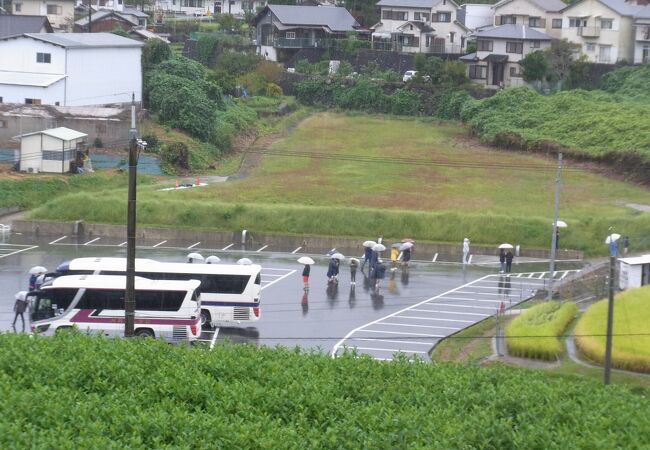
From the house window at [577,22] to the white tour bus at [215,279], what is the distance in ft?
120

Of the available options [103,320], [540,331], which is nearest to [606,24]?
[540,331]

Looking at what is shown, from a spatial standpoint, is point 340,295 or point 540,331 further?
point 340,295

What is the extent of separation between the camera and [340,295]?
74.7ft

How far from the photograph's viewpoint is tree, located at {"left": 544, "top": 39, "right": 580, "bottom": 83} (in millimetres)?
50375

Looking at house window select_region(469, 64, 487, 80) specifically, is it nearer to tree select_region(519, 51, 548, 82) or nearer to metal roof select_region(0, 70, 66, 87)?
tree select_region(519, 51, 548, 82)

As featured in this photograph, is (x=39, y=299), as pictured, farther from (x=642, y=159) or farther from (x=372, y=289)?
(x=642, y=159)

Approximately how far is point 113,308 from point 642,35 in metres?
39.8

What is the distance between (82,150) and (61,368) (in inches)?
919

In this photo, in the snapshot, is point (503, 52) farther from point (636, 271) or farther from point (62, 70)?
point (636, 271)

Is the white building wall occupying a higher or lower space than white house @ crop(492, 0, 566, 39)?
lower

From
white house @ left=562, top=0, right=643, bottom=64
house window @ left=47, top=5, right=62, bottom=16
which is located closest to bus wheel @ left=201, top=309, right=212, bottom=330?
white house @ left=562, top=0, right=643, bottom=64

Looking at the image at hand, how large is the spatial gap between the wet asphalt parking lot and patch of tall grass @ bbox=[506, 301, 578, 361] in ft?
5.21

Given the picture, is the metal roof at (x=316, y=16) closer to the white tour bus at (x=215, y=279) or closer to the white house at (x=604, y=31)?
the white house at (x=604, y=31)

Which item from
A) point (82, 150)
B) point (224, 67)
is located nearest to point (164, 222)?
point (82, 150)
